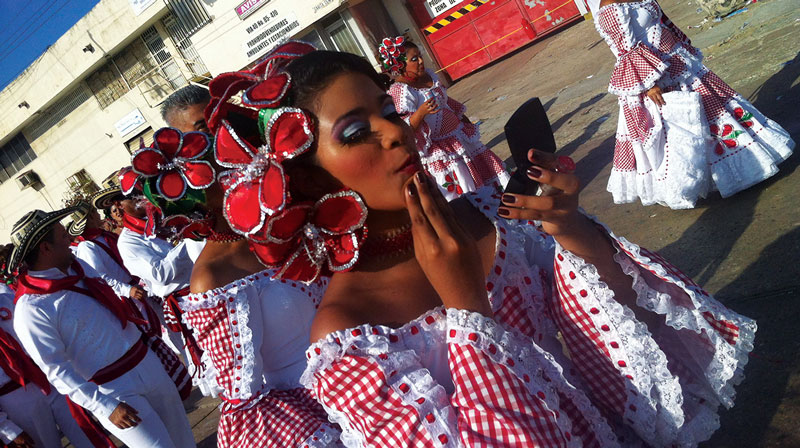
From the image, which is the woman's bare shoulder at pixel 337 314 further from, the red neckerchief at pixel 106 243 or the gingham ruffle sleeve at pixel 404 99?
the red neckerchief at pixel 106 243

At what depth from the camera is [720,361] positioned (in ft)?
5.32

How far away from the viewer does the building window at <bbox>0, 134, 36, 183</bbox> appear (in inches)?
1011

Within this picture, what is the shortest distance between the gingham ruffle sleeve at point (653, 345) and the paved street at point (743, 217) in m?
0.65

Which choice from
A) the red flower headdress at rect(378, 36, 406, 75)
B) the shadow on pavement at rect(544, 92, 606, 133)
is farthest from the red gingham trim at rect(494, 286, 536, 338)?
the shadow on pavement at rect(544, 92, 606, 133)

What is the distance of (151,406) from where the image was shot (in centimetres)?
379

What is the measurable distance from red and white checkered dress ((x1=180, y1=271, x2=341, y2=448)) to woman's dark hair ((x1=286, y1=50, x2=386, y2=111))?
1058 millimetres

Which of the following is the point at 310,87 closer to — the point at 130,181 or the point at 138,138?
the point at 130,181

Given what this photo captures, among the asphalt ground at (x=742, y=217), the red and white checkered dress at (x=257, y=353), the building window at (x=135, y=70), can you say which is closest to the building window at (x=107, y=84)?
the building window at (x=135, y=70)

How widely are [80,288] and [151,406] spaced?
0.94 m

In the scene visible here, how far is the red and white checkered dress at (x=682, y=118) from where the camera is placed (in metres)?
3.84

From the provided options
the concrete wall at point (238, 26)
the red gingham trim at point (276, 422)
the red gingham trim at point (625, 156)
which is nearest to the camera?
the red gingham trim at point (276, 422)

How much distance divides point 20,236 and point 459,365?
139 inches

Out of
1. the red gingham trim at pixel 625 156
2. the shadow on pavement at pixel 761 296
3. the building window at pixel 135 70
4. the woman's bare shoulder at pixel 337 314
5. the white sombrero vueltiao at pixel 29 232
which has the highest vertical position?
the building window at pixel 135 70

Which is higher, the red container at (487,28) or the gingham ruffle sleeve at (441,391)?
the red container at (487,28)
